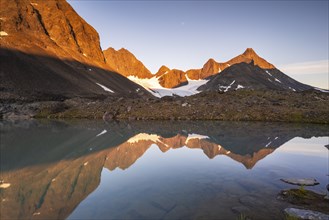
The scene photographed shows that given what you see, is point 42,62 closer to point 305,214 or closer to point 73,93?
point 73,93

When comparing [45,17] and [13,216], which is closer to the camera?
[13,216]

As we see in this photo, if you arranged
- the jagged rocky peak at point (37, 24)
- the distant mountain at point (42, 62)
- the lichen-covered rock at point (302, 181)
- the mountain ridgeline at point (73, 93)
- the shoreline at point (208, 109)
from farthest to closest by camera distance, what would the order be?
the jagged rocky peak at point (37, 24)
the distant mountain at point (42, 62)
the mountain ridgeline at point (73, 93)
the shoreline at point (208, 109)
the lichen-covered rock at point (302, 181)

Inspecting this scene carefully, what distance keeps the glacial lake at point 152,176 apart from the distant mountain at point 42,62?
76.5 m

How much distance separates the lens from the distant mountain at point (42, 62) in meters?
107

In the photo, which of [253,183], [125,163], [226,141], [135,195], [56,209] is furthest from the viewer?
[226,141]

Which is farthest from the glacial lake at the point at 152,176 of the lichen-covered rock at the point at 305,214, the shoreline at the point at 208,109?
the shoreline at the point at 208,109

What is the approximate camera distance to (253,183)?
15.3 metres

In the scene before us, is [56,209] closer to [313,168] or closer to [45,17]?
[313,168]

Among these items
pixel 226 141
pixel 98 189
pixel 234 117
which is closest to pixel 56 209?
pixel 98 189

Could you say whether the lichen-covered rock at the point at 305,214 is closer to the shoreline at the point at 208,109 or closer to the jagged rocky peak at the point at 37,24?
the shoreline at the point at 208,109

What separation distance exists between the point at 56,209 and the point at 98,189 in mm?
2890

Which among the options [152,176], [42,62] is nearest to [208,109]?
[152,176]

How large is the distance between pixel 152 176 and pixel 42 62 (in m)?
128

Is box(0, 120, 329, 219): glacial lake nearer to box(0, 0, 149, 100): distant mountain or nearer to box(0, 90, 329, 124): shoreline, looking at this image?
box(0, 90, 329, 124): shoreline
